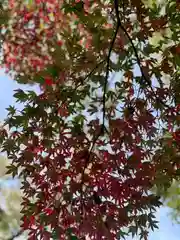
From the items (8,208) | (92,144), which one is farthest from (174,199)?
(92,144)

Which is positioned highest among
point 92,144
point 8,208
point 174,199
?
point 174,199

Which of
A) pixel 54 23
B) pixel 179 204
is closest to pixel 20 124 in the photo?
pixel 179 204

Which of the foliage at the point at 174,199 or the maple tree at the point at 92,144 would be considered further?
the foliage at the point at 174,199

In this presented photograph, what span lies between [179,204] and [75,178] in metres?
2.16

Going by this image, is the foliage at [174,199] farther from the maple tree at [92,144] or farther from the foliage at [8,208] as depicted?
the maple tree at [92,144]

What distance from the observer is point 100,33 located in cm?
160

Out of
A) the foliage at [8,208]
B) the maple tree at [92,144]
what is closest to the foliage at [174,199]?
the foliage at [8,208]

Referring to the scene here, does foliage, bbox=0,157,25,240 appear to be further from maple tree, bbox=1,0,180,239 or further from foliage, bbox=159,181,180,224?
maple tree, bbox=1,0,180,239

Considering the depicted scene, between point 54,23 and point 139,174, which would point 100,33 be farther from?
point 54,23

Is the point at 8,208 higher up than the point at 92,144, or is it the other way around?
the point at 8,208

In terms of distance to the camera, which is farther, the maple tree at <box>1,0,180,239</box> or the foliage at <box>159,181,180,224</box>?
the foliage at <box>159,181,180,224</box>

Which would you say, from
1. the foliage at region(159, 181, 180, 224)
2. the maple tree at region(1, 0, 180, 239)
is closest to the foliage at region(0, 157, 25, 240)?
the foliage at region(159, 181, 180, 224)

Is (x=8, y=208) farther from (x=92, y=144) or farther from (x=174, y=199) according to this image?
(x=92, y=144)

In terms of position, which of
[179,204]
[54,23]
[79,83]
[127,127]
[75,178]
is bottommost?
[75,178]
